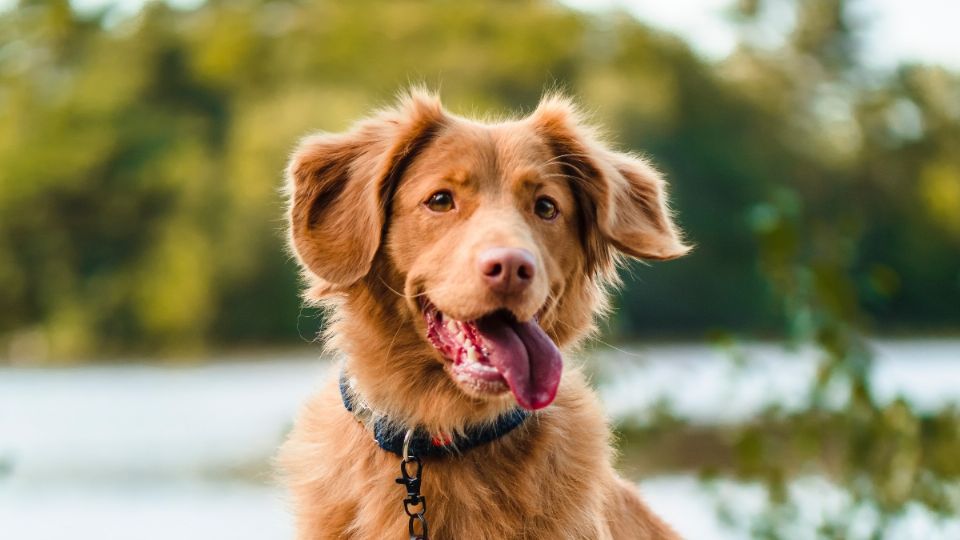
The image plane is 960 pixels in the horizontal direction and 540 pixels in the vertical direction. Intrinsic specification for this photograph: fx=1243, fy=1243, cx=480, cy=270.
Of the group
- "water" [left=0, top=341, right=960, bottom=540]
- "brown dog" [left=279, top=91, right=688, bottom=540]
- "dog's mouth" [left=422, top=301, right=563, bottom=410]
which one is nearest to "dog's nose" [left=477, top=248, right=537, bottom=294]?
"brown dog" [left=279, top=91, right=688, bottom=540]

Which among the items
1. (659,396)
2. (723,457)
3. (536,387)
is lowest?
(723,457)

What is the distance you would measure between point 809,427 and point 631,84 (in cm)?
2836

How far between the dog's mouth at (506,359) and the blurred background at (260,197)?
19.7 feet

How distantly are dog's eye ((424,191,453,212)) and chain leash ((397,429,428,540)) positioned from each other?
797 mm

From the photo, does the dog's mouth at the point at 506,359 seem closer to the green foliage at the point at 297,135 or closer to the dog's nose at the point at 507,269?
the dog's nose at the point at 507,269

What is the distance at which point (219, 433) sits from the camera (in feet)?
51.6

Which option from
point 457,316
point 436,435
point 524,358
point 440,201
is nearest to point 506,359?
point 524,358

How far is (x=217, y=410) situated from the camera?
17672 millimetres

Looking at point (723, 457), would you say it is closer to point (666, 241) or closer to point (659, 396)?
point (659, 396)

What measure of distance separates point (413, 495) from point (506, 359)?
0.54 m

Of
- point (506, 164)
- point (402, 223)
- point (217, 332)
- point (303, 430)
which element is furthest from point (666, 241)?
point (217, 332)

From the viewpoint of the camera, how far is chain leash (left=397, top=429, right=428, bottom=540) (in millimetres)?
4023

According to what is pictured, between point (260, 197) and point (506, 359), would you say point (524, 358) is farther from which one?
point (260, 197)

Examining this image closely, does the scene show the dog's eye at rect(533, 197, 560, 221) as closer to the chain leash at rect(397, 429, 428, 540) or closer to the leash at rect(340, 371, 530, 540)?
the leash at rect(340, 371, 530, 540)
